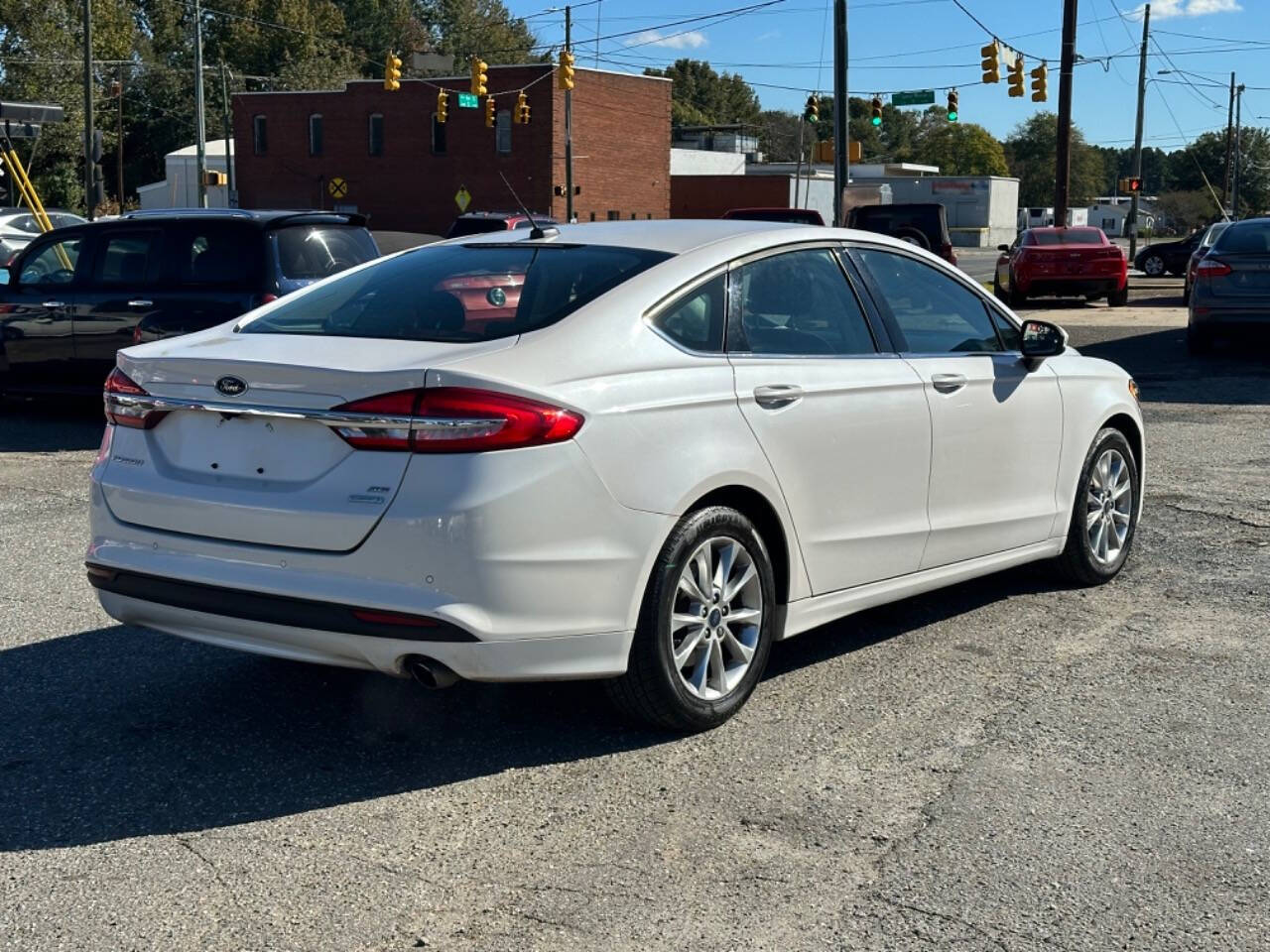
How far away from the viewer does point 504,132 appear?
65.8 meters

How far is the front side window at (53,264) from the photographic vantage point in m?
12.1

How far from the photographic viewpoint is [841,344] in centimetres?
555

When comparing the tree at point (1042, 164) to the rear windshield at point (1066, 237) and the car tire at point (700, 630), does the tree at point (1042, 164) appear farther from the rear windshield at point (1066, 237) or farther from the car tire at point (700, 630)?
the car tire at point (700, 630)

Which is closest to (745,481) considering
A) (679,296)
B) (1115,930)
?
(679,296)

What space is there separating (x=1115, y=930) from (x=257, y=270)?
29.2 ft

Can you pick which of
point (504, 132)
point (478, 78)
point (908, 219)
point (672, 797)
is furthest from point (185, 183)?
point (672, 797)

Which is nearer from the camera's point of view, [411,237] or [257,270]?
[257,270]

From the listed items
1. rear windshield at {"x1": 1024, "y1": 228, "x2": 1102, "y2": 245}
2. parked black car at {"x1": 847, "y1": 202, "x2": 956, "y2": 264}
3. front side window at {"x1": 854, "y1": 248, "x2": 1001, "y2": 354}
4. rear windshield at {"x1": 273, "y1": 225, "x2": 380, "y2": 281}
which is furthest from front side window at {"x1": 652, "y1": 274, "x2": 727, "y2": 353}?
rear windshield at {"x1": 1024, "y1": 228, "x2": 1102, "y2": 245}

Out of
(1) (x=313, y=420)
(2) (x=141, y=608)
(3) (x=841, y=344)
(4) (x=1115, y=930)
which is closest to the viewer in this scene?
(4) (x=1115, y=930)

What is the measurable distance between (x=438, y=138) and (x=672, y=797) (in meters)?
65.8

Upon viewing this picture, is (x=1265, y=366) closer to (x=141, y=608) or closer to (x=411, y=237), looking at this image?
(x=411, y=237)

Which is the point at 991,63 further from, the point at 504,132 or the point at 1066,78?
the point at 504,132

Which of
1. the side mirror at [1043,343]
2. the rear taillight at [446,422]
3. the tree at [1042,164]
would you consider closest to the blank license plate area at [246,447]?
the rear taillight at [446,422]

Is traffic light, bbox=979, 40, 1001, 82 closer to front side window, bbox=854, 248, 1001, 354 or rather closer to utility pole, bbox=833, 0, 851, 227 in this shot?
utility pole, bbox=833, 0, 851, 227
